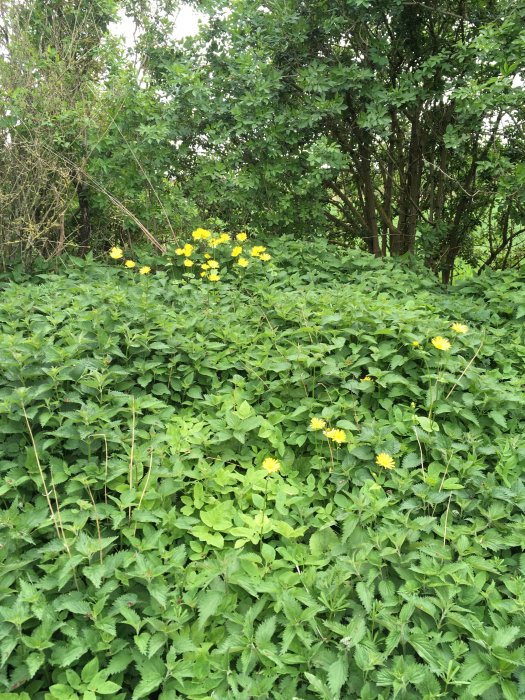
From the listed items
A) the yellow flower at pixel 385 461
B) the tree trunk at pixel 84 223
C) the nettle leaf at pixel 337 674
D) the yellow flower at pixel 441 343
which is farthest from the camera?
the tree trunk at pixel 84 223

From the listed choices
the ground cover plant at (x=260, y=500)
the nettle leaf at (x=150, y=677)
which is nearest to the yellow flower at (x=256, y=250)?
the ground cover plant at (x=260, y=500)

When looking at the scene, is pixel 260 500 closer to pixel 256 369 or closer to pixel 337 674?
pixel 337 674

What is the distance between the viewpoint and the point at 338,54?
13.0ft

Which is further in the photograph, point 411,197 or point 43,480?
Answer: point 411,197

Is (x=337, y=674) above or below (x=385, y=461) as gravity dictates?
below

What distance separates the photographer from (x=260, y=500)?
1.78 m

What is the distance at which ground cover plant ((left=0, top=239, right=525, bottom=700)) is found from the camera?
1.35 metres

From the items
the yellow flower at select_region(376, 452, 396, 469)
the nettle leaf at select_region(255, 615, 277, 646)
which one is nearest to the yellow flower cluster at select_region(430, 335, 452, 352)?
the yellow flower at select_region(376, 452, 396, 469)

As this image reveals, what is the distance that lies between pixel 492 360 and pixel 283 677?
1.83m

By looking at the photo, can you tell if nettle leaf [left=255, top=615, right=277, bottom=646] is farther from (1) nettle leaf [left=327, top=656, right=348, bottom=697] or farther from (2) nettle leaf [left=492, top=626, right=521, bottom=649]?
(2) nettle leaf [left=492, top=626, right=521, bottom=649]

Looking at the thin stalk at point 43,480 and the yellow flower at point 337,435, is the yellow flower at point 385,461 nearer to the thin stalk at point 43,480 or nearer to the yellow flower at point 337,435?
the yellow flower at point 337,435

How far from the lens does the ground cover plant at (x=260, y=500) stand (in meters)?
1.35

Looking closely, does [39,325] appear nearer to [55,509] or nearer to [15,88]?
[55,509]

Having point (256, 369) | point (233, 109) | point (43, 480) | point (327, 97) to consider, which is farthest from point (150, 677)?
point (327, 97)
